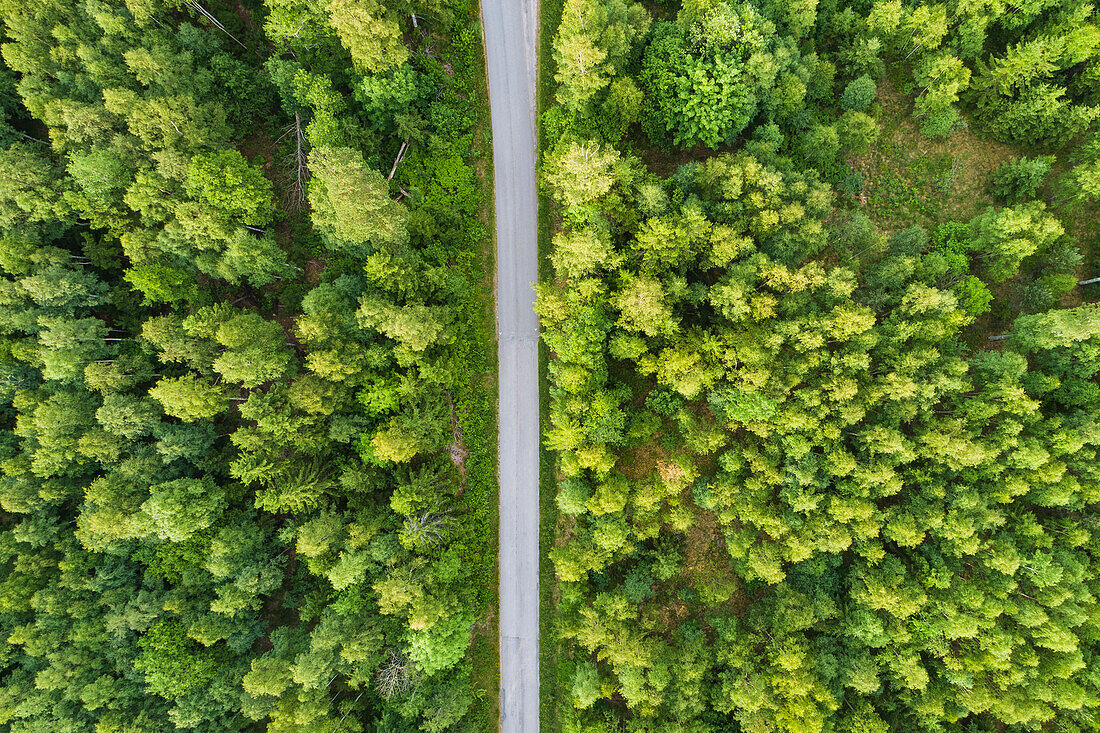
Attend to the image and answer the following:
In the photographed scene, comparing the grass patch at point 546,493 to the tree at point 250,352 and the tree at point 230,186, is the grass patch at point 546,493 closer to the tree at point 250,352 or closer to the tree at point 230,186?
the tree at point 250,352

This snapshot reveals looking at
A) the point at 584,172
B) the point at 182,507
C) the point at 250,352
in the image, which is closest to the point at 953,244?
the point at 584,172

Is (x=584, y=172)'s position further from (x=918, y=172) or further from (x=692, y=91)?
(x=918, y=172)

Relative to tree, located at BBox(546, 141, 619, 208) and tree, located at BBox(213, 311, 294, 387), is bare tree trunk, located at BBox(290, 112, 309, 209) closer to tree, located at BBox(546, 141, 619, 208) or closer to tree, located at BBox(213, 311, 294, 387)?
tree, located at BBox(213, 311, 294, 387)

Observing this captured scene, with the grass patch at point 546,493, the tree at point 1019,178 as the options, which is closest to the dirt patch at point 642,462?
the grass patch at point 546,493

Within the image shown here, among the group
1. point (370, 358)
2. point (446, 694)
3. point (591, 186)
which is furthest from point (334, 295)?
point (446, 694)

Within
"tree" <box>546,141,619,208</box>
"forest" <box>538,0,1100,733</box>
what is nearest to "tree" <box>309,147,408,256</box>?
"tree" <box>546,141,619,208</box>

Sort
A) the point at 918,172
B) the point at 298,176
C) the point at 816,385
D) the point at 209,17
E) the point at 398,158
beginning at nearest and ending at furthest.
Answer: the point at 816,385 → the point at 209,17 → the point at 298,176 → the point at 398,158 → the point at 918,172
